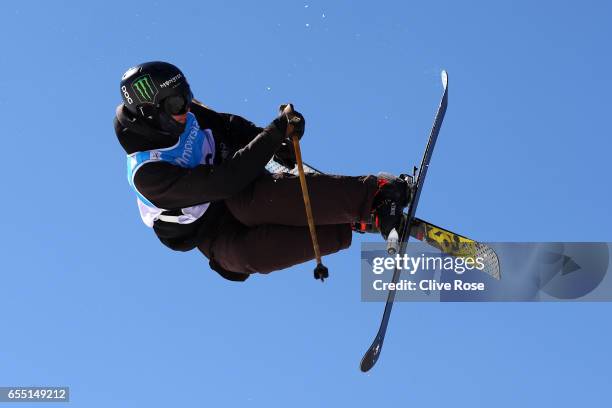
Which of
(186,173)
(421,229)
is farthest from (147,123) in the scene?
(421,229)

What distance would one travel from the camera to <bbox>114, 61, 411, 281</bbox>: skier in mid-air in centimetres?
878

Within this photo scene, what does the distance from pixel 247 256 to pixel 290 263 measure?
0.43 metres

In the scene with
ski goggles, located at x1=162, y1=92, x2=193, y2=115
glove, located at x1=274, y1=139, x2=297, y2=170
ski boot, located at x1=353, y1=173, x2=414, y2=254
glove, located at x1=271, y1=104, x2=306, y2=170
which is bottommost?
ski boot, located at x1=353, y1=173, x2=414, y2=254

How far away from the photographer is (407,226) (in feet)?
30.3

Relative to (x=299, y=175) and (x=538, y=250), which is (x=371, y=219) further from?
(x=538, y=250)

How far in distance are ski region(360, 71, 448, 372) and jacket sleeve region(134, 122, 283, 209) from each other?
1471 millimetres

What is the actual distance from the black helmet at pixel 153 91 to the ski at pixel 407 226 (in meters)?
2.38

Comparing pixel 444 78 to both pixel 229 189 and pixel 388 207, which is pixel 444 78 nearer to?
pixel 388 207

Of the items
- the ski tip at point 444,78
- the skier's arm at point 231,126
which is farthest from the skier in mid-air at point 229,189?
the ski tip at point 444,78

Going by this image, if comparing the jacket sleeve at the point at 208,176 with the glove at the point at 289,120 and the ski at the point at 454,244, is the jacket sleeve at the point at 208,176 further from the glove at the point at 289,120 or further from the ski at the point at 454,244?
→ the ski at the point at 454,244

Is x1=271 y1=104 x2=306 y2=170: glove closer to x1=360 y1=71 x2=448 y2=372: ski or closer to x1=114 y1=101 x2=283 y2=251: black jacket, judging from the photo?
x1=114 y1=101 x2=283 y2=251: black jacket

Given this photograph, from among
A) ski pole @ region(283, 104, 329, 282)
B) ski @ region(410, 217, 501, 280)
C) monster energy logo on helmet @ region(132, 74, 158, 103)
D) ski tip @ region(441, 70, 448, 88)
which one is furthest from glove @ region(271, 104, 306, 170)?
ski tip @ region(441, 70, 448, 88)

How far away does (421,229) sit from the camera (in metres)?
9.76

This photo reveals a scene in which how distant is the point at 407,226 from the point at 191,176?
2112mm
